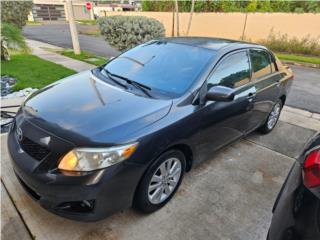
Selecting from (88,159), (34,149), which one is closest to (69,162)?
(88,159)

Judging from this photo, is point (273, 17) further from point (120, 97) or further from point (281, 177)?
point (120, 97)

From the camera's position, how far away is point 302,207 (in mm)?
1506

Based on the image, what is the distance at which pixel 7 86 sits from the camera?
577cm

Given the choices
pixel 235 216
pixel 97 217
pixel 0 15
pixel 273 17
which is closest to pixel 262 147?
pixel 235 216

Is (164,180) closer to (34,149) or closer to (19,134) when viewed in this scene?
(34,149)

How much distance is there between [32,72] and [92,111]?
556 cm

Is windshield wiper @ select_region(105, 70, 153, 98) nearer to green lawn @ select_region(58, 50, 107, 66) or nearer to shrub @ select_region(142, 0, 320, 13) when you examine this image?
green lawn @ select_region(58, 50, 107, 66)

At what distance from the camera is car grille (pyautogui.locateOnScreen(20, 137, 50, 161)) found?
2.04 metres

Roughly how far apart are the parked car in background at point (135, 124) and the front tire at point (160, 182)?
0.03 feet

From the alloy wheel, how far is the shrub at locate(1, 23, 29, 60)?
23.2 feet

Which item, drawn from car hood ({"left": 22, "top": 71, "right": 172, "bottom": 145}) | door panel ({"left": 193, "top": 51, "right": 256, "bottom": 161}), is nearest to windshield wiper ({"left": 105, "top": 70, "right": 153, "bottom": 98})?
car hood ({"left": 22, "top": 71, "right": 172, "bottom": 145})

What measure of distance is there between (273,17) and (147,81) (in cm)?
1453

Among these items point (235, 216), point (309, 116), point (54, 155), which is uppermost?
point (54, 155)

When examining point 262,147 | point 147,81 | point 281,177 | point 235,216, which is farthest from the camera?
point 262,147
